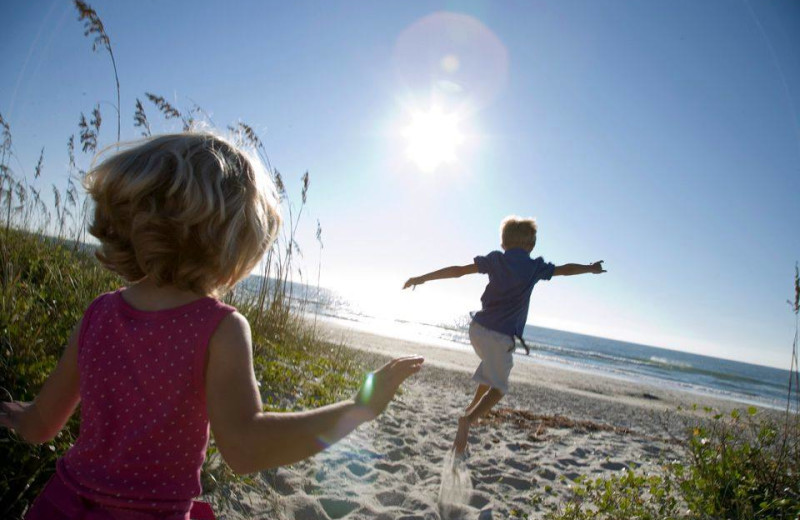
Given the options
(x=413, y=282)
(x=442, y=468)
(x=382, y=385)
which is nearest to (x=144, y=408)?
(x=382, y=385)

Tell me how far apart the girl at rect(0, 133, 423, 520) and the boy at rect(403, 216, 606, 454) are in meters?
3.14

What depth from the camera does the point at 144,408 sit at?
1.15 m

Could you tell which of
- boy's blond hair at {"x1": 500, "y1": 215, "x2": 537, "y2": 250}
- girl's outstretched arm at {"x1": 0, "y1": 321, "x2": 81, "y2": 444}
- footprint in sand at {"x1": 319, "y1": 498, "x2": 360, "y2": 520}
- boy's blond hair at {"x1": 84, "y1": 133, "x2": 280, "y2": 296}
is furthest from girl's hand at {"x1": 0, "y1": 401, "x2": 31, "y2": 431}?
boy's blond hair at {"x1": 500, "y1": 215, "x2": 537, "y2": 250}

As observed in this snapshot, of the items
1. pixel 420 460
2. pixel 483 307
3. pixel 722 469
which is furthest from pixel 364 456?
pixel 722 469

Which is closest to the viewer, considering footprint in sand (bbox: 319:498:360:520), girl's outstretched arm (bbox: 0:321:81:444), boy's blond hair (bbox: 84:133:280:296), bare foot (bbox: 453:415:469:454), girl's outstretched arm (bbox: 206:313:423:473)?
girl's outstretched arm (bbox: 206:313:423:473)

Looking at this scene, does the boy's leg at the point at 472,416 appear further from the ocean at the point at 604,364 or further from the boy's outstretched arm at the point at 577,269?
the ocean at the point at 604,364

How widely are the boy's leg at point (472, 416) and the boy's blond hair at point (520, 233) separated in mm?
1392

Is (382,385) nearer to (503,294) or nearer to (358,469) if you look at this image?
(358,469)

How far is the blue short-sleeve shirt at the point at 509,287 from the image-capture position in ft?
14.1

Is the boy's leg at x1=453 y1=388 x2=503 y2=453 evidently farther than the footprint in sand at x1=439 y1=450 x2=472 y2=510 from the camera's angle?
Yes

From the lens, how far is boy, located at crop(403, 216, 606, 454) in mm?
4230

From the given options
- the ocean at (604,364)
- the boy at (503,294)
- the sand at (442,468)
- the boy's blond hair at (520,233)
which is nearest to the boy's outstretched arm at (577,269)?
the boy at (503,294)

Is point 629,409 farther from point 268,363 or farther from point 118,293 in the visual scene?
point 118,293

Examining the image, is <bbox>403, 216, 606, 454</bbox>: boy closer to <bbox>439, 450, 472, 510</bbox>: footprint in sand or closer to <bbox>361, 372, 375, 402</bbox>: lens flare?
<bbox>439, 450, 472, 510</bbox>: footprint in sand
